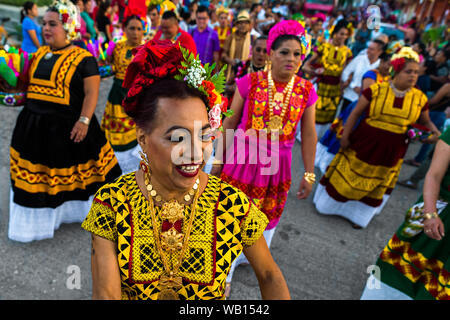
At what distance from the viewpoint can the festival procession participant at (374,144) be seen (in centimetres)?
349

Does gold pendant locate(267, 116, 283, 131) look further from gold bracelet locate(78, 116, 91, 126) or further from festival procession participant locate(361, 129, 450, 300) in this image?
gold bracelet locate(78, 116, 91, 126)

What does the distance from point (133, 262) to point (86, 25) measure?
764 cm

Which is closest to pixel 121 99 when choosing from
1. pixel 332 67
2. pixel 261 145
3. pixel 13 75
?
pixel 13 75

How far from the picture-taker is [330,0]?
27.0 m

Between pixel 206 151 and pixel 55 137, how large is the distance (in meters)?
2.30

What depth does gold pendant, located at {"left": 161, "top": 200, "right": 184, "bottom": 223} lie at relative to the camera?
1365mm

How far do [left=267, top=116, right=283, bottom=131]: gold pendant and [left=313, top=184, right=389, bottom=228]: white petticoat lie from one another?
88.4 inches

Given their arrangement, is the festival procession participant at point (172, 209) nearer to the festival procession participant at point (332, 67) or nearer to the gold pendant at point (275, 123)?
the gold pendant at point (275, 123)

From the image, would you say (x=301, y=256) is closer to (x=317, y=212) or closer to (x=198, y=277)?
(x=317, y=212)

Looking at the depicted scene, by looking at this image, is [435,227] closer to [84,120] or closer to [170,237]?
[170,237]

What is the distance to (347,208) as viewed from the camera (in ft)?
14.4

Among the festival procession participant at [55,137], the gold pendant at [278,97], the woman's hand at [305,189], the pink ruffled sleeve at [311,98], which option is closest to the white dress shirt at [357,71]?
the pink ruffled sleeve at [311,98]

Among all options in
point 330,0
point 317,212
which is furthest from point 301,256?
point 330,0
